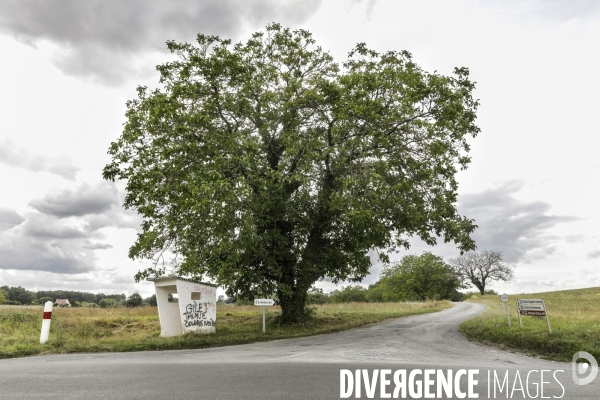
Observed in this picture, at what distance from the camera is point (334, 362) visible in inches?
332

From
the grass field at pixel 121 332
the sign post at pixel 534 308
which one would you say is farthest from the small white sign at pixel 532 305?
the grass field at pixel 121 332

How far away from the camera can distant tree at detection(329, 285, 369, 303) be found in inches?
4503

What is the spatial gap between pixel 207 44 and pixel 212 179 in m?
7.08

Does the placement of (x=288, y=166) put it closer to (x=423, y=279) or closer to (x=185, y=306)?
(x=185, y=306)

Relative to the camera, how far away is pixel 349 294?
11656 centimetres

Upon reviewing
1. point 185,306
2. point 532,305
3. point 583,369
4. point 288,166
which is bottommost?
point 583,369

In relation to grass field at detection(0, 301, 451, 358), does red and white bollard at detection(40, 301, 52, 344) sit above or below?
above

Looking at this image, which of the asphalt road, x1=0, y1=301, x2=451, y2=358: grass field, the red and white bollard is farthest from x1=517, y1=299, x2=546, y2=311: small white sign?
the red and white bollard

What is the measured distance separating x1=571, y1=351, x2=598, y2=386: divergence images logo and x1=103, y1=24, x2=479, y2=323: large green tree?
7.12m

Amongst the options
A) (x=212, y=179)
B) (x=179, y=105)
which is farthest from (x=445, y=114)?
(x=179, y=105)

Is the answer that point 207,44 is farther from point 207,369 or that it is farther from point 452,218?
point 207,369

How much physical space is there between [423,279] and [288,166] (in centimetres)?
7407

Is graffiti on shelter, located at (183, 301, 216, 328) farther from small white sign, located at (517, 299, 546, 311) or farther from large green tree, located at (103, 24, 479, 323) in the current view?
small white sign, located at (517, 299, 546, 311)

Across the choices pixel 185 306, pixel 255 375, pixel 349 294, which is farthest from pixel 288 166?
pixel 349 294
